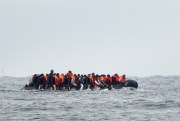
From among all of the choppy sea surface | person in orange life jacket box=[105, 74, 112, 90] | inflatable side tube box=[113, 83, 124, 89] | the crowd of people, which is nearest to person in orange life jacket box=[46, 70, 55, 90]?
the crowd of people

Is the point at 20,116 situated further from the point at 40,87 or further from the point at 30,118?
the point at 40,87

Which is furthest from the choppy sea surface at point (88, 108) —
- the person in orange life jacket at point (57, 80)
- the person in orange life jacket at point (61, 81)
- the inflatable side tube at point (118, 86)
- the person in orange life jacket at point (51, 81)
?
the inflatable side tube at point (118, 86)

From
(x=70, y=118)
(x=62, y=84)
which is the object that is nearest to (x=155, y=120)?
(x=70, y=118)

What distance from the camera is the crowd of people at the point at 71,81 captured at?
6316cm

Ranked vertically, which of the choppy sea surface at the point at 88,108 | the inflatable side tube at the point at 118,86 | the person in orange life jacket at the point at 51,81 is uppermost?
the person in orange life jacket at the point at 51,81

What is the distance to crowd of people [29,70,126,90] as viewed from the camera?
207ft

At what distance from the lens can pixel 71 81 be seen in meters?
64.6

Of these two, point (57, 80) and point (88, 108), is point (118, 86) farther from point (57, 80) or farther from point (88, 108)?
point (88, 108)

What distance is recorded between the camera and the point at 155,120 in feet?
122

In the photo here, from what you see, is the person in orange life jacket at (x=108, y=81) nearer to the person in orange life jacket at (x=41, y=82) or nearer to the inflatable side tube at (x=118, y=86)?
the inflatable side tube at (x=118, y=86)

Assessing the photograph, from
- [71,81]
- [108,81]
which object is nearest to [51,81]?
[71,81]

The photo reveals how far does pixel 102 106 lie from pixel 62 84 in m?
18.8

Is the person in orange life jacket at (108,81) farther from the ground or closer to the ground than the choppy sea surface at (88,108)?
farther from the ground

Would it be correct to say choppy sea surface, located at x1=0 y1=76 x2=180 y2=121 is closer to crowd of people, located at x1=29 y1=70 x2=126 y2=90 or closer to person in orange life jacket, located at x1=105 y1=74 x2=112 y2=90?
crowd of people, located at x1=29 y1=70 x2=126 y2=90
